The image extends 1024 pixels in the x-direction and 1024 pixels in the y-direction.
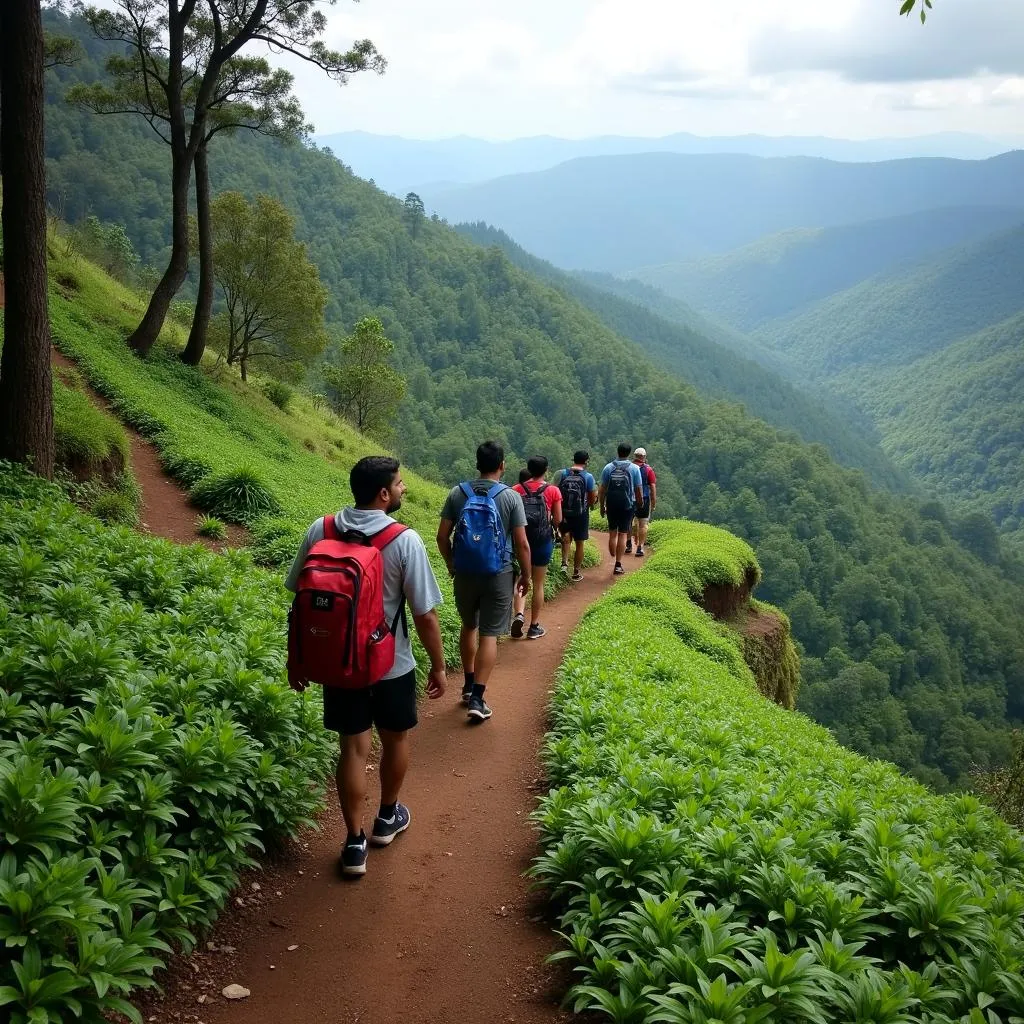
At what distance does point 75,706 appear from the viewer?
4.11 metres

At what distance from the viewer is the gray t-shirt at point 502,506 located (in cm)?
646

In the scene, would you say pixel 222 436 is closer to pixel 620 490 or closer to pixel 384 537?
pixel 620 490

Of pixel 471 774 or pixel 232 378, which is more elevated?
pixel 232 378

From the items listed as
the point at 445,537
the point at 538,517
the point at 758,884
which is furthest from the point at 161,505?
the point at 758,884

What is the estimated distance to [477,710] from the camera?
6855 mm

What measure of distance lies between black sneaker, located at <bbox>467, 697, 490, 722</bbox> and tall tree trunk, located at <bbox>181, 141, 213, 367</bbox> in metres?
15.2

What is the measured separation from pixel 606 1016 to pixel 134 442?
43.1 ft

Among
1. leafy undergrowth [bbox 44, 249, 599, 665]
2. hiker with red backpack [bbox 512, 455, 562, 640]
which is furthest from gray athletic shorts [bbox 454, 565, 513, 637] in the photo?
leafy undergrowth [bbox 44, 249, 599, 665]

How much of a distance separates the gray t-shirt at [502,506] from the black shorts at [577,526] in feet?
18.0

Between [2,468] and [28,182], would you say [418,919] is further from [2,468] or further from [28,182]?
[28,182]

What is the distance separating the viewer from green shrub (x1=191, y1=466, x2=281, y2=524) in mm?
12078

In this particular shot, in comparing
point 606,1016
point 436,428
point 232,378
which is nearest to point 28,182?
point 606,1016

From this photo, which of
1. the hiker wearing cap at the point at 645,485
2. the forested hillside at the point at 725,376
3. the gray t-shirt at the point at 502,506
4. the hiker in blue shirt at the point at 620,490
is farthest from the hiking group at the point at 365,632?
the forested hillside at the point at 725,376

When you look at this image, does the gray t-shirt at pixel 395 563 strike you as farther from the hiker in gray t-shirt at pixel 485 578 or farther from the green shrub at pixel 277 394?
the green shrub at pixel 277 394
